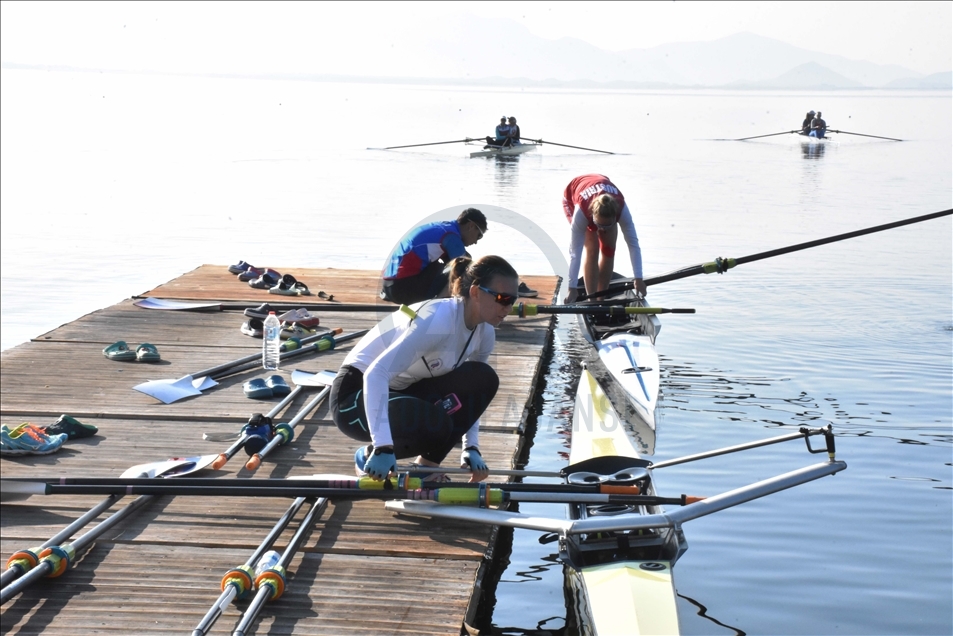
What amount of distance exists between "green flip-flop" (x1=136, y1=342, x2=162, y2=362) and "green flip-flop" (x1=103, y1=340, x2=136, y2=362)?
8 cm

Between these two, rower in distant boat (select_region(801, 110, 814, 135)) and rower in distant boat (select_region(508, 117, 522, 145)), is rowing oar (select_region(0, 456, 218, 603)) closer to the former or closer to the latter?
rower in distant boat (select_region(508, 117, 522, 145))

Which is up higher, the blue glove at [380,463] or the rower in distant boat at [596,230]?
the rower in distant boat at [596,230]

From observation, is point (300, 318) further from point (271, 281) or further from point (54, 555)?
point (54, 555)

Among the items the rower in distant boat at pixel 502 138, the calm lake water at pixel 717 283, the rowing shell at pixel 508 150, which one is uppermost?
the rower in distant boat at pixel 502 138

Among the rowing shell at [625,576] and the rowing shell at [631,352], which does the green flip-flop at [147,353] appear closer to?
the rowing shell at [631,352]

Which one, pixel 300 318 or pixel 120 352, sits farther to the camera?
pixel 300 318

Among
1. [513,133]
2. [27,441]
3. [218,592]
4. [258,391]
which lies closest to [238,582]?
[218,592]

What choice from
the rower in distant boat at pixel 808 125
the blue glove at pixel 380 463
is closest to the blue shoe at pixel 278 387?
the blue glove at pixel 380 463

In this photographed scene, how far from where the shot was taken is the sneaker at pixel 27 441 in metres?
6.24

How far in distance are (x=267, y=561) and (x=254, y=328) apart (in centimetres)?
571

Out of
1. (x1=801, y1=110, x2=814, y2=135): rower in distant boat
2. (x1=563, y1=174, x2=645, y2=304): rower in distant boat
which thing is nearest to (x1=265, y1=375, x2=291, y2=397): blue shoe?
(x1=563, y1=174, x2=645, y2=304): rower in distant boat

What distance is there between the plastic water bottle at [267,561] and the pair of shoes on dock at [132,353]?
4.71 metres

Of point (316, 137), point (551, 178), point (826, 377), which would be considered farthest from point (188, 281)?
point (316, 137)

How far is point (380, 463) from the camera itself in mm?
4801
